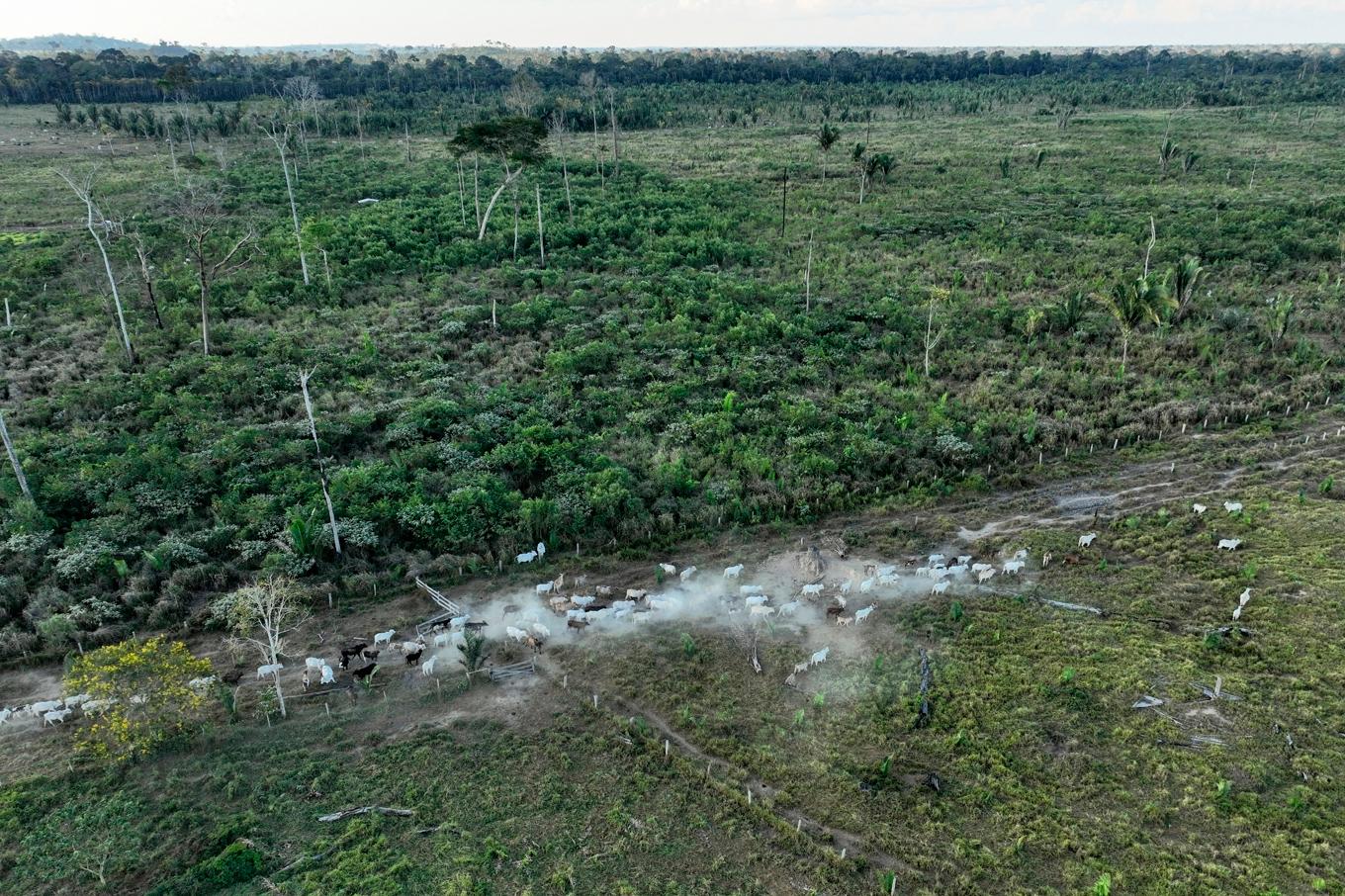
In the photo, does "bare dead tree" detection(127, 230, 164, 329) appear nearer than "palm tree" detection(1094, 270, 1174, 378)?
No

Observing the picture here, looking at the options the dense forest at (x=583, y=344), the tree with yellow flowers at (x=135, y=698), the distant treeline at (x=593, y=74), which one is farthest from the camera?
the distant treeline at (x=593, y=74)

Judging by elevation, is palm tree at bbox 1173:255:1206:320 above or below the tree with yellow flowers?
above

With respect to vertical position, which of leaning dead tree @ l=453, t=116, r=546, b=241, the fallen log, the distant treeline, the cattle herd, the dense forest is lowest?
the fallen log

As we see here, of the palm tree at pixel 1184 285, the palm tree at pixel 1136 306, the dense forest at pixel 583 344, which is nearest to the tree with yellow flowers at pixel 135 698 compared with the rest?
the dense forest at pixel 583 344

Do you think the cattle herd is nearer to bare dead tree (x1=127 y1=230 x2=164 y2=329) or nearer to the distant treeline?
bare dead tree (x1=127 y1=230 x2=164 y2=329)

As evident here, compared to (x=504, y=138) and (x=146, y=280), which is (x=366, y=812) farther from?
(x=504, y=138)

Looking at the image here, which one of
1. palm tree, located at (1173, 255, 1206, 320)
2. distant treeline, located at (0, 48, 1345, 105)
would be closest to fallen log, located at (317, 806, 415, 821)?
palm tree, located at (1173, 255, 1206, 320)

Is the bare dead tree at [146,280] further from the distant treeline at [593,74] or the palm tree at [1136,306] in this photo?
the distant treeline at [593,74]
